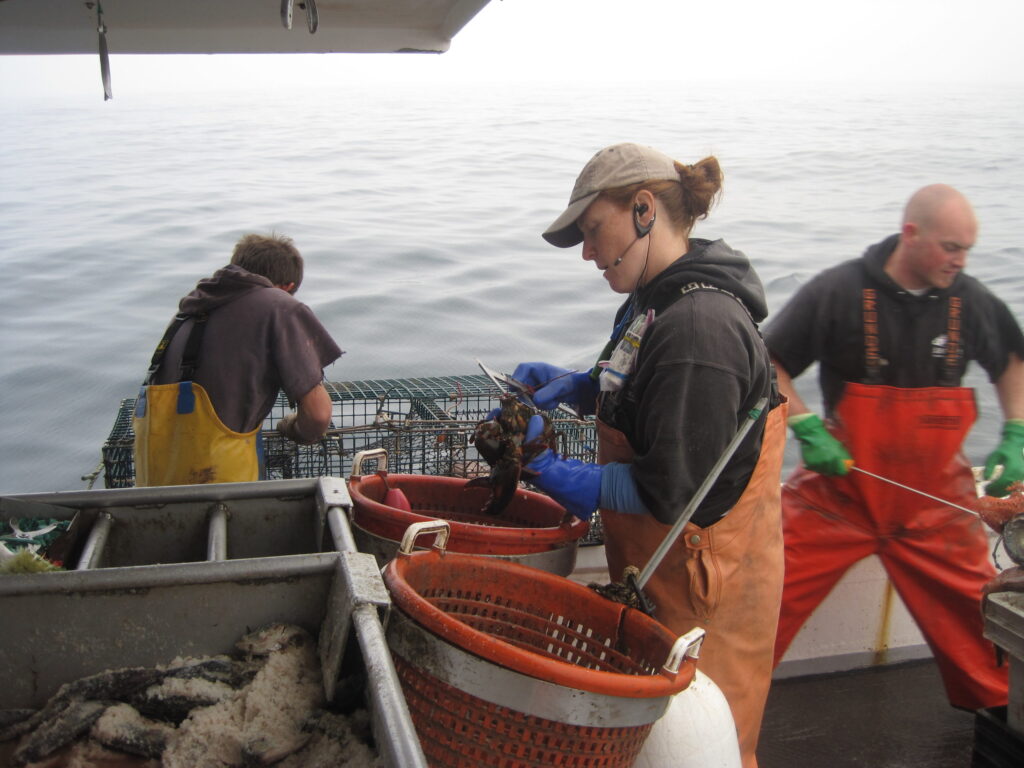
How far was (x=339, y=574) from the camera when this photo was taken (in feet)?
4.90

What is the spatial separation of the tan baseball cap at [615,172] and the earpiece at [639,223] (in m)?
0.06

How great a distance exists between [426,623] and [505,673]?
16 cm

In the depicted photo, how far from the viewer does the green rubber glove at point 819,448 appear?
2.93 meters

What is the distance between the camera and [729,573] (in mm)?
2057

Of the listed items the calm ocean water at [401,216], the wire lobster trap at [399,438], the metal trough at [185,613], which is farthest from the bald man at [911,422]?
the metal trough at [185,613]

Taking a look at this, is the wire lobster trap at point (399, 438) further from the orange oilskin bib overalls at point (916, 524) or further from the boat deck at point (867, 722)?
the boat deck at point (867, 722)

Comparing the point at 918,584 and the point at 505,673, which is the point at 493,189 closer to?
the point at 918,584

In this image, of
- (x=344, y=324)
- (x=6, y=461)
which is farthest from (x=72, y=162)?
(x=6, y=461)

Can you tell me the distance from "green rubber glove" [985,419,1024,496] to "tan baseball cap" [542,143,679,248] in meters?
1.85

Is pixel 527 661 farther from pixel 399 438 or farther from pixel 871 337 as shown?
pixel 871 337

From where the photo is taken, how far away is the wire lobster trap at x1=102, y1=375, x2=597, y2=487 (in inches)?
122

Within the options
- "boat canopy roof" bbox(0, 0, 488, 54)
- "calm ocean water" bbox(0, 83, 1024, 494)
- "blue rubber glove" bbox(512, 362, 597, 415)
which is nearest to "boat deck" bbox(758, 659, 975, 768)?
"blue rubber glove" bbox(512, 362, 597, 415)

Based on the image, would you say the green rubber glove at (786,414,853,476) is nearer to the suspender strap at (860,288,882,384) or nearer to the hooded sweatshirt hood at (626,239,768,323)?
the suspender strap at (860,288,882,384)

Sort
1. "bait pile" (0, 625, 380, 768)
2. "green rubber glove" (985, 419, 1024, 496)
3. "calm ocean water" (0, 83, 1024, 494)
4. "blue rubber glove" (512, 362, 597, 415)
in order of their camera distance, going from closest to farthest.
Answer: "bait pile" (0, 625, 380, 768) → "blue rubber glove" (512, 362, 597, 415) → "green rubber glove" (985, 419, 1024, 496) → "calm ocean water" (0, 83, 1024, 494)
